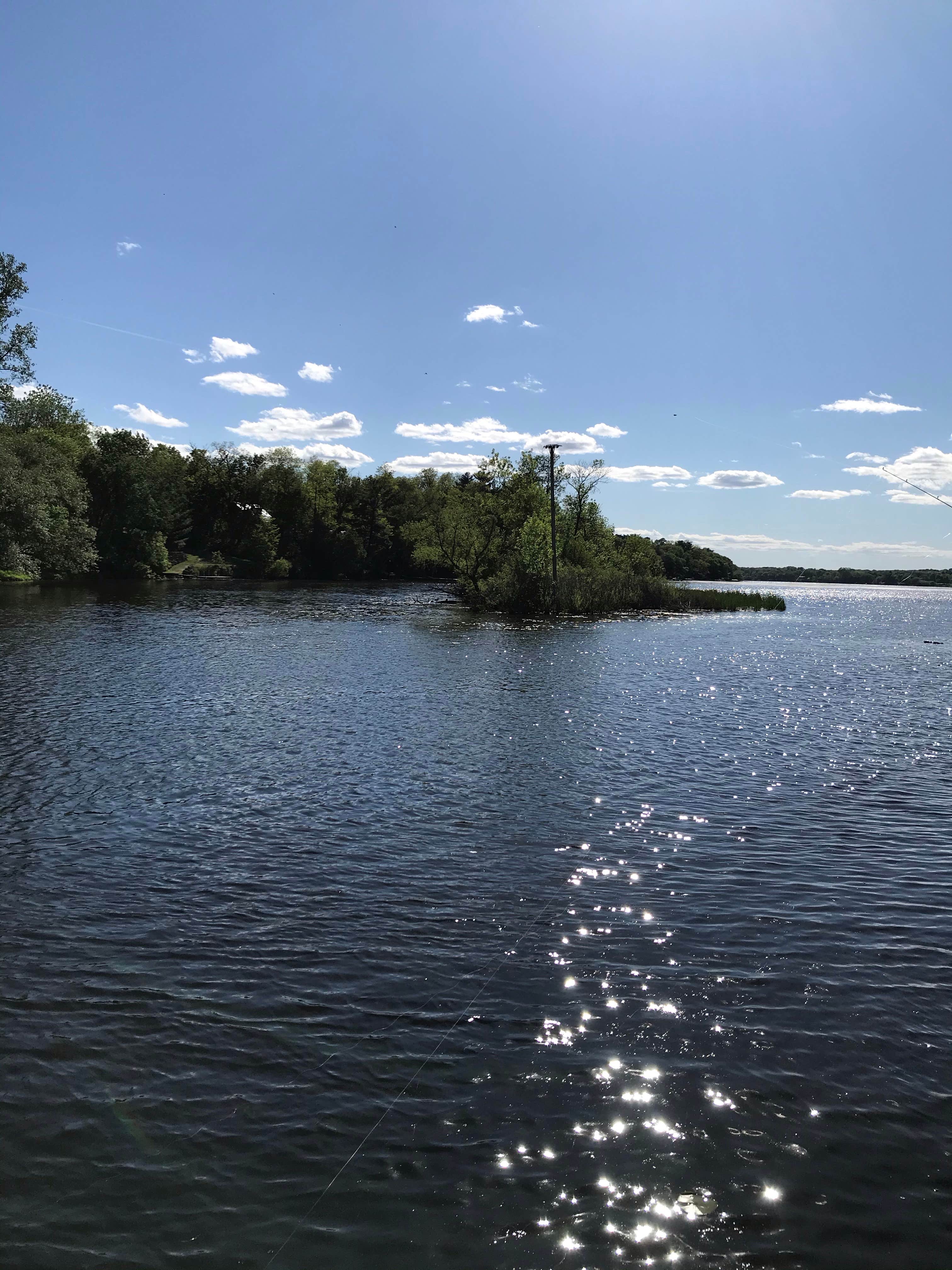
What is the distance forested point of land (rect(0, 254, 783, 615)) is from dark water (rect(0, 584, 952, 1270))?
4942 cm

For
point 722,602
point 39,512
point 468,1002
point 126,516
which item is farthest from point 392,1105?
point 126,516

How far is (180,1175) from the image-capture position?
18.3 feet

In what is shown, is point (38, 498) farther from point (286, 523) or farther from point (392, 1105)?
point (286, 523)

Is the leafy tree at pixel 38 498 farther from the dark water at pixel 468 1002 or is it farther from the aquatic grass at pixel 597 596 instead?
the dark water at pixel 468 1002

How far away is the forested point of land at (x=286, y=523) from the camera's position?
67250 mm

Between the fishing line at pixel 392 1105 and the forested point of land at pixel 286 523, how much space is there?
57.4m

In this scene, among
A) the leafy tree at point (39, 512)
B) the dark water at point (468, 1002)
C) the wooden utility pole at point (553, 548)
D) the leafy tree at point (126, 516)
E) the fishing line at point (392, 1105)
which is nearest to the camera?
the fishing line at point (392, 1105)

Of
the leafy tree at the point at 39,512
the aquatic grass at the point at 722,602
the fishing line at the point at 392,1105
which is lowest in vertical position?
the fishing line at the point at 392,1105

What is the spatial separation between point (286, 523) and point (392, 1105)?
143966 mm

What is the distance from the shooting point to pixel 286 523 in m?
144

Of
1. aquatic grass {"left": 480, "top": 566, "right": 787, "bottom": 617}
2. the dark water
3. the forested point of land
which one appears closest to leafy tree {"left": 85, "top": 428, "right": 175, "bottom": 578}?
the forested point of land

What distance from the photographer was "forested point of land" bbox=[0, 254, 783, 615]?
67.2m

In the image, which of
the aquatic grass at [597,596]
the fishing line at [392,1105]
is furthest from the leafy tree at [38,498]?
the fishing line at [392,1105]

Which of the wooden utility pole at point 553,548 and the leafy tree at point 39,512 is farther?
the wooden utility pole at point 553,548
